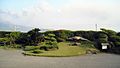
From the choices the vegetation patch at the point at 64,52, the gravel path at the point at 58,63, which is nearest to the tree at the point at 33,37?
the vegetation patch at the point at 64,52

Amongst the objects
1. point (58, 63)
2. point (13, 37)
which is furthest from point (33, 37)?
point (58, 63)

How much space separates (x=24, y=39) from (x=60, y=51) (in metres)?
10.5

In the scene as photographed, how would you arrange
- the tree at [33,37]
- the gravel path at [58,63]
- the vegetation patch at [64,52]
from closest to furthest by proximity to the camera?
the gravel path at [58,63] → the vegetation patch at [64,52] → the tree at [33,37]

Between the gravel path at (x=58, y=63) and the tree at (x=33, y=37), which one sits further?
the tree at (x=33, y=37)

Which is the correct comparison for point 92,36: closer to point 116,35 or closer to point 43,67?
point 116,35

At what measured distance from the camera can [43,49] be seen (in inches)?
982

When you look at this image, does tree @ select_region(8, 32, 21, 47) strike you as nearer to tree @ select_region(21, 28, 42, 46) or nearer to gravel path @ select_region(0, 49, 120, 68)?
tree @ select_region(21, 28, 42, 46)

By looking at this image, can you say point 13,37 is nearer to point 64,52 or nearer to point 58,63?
point 64,52

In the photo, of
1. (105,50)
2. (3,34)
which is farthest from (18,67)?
(3,34)

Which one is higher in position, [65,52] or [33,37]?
[33,37]

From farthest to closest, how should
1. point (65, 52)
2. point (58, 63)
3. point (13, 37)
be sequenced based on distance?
point (13, 37), point (65, 52), point (58, 63)

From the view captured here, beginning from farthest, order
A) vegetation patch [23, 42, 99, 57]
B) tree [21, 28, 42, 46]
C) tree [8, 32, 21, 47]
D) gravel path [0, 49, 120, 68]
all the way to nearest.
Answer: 1. tree [8, 32, 21, 47]
2. tree [21, 28, 42, 46]
3. vegetation patch [23, 42, 99, 57]
4. gravel path [0, 49, 120, 68]

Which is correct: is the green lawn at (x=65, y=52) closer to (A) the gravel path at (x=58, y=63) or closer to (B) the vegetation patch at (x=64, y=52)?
(B) the vegetation patch at (x=64, y=52)

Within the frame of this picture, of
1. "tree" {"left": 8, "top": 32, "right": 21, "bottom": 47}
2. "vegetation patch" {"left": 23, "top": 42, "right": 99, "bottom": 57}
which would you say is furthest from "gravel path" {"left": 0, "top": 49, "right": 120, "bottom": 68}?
"tree" {"left": 8, "top": 32, "right": 21, "bottom": 47}
